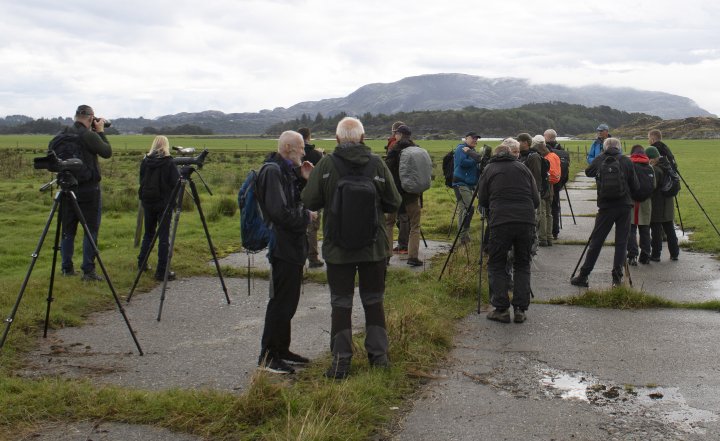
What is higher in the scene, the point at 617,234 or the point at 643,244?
the point at 617,234

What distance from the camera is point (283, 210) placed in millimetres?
5734

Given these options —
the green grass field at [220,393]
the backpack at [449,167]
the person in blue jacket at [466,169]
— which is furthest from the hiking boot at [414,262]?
the backpack at [449,167]

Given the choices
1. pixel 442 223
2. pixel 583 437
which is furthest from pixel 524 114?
pixel 583 437

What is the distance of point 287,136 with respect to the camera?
19.8 ft

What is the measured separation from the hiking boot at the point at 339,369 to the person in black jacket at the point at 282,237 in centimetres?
41

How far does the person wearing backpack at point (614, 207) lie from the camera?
9.40 meters

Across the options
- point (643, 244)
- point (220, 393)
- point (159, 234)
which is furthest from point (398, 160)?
point (220, 393)

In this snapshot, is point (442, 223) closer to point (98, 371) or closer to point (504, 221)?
point (504, 221)

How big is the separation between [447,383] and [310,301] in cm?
346

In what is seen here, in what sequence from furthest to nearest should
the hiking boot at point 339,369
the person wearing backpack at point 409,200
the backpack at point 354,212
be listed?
1. the person wearing backpack at point 409,200
2. the hiking boot at point 339,369
3. the backpack at point 354,212

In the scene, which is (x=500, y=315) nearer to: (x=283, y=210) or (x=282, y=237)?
(x=282, y=237)

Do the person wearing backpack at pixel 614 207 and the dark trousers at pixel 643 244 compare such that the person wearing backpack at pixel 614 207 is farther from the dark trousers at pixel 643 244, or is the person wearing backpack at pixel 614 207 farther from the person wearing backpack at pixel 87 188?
the person wearing backpack at pixel 87 188

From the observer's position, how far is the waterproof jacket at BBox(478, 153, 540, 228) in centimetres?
775

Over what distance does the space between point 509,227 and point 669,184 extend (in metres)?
4.97
